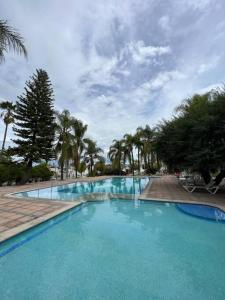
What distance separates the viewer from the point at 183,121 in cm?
1147

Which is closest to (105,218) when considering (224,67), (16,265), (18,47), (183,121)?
(16,265)

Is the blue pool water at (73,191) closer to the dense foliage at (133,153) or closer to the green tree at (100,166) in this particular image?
the green tree at (100,166)

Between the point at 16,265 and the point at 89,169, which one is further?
the point at 89,169

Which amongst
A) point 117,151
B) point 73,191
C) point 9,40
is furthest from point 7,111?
→ point 9,40

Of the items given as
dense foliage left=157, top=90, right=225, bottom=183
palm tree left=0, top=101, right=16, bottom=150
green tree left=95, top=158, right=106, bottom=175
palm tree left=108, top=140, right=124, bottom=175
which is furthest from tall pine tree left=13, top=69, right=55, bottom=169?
palm tree left=108, top=140, right=124, bottom=175

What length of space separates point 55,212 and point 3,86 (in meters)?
11.5

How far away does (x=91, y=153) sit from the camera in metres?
25.6

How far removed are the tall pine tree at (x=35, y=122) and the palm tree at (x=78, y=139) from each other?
408 cm

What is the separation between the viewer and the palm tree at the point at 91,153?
24.4 meters

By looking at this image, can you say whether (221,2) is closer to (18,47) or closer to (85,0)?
(85,0)

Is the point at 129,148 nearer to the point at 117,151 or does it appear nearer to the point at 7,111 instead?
the point at 117,151

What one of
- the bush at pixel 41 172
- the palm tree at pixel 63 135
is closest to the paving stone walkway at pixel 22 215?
the bush at pixel 41 172

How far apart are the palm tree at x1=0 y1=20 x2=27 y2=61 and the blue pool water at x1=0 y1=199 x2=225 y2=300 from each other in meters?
5.50

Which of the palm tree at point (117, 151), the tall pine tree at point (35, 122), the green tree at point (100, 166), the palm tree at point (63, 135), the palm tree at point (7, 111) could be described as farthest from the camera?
the palm tree at point (117, 151)
